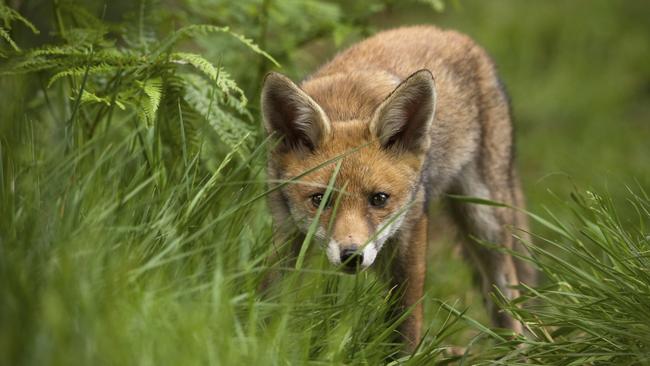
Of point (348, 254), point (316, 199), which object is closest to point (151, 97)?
point (316, 199)

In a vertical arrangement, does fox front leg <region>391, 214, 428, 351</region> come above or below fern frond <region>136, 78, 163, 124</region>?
below

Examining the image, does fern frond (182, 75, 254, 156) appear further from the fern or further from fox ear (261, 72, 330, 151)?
the fern

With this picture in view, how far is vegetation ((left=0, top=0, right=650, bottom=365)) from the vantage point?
3.20 metres

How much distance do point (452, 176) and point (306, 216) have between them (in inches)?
67.3

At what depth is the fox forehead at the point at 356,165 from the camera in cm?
470

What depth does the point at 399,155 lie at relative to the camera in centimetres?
505

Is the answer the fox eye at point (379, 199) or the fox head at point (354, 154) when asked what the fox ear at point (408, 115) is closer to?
the fox head at point (354, 154)

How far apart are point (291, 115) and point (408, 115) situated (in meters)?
0.69

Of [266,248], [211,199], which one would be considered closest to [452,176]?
[266,248]

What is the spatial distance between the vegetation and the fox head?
0.20 meters

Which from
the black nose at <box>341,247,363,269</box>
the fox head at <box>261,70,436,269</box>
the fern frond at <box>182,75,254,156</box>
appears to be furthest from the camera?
the fern frond at <box>182,75,254,156</box>

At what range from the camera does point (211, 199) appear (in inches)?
165

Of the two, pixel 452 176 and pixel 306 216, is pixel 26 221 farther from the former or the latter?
pixel 452 176

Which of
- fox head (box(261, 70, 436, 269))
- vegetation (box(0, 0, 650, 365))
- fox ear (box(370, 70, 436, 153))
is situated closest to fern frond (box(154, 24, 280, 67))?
vegetation (box(0, 0, 650, 365))
